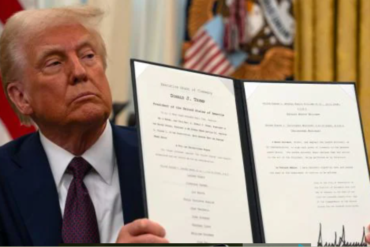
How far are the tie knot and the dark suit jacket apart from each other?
0.07 m

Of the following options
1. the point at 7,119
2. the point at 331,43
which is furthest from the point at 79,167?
the point at 331,43

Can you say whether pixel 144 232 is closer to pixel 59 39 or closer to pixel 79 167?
pixel 79 167

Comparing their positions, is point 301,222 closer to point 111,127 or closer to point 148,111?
point 148,111

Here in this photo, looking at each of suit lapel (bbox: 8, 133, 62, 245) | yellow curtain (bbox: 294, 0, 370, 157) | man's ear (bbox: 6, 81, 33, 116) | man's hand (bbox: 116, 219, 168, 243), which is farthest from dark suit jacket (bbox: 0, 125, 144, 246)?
yellow curtain (bbox: 294, 0, 370, 157)

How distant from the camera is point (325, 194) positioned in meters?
1.94

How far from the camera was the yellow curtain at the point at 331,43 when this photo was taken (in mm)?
3643

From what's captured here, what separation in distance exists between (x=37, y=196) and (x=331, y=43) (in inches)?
82.4

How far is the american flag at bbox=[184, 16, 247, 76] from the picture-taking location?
359 cm

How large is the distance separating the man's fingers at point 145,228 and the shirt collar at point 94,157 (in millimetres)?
464

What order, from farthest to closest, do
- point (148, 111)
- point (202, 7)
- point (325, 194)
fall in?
point (202, 7) < point (325, 194) < point (148, 111)

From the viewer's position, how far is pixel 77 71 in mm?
2059

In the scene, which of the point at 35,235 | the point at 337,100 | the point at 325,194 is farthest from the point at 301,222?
the point at 35,235

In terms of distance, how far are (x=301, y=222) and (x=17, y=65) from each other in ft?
3.14
